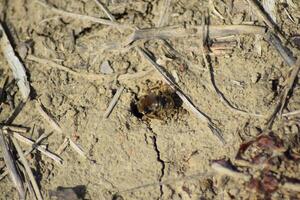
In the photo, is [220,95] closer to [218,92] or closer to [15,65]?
[218,92]

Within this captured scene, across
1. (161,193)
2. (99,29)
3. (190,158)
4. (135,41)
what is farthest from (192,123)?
(99,29)

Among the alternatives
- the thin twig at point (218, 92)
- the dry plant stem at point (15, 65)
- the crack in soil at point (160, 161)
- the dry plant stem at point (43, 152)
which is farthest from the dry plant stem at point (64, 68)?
the thin twig at point (218, 92)

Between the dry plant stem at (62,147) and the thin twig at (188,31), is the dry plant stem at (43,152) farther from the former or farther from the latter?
the thin twig at (188,31)

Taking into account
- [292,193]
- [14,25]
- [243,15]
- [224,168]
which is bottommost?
Answer: [292,193]

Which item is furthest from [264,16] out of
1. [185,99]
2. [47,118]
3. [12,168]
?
[12,168]

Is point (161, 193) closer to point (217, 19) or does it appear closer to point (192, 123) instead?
point (192, 123)

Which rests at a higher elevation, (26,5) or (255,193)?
(26,5)
